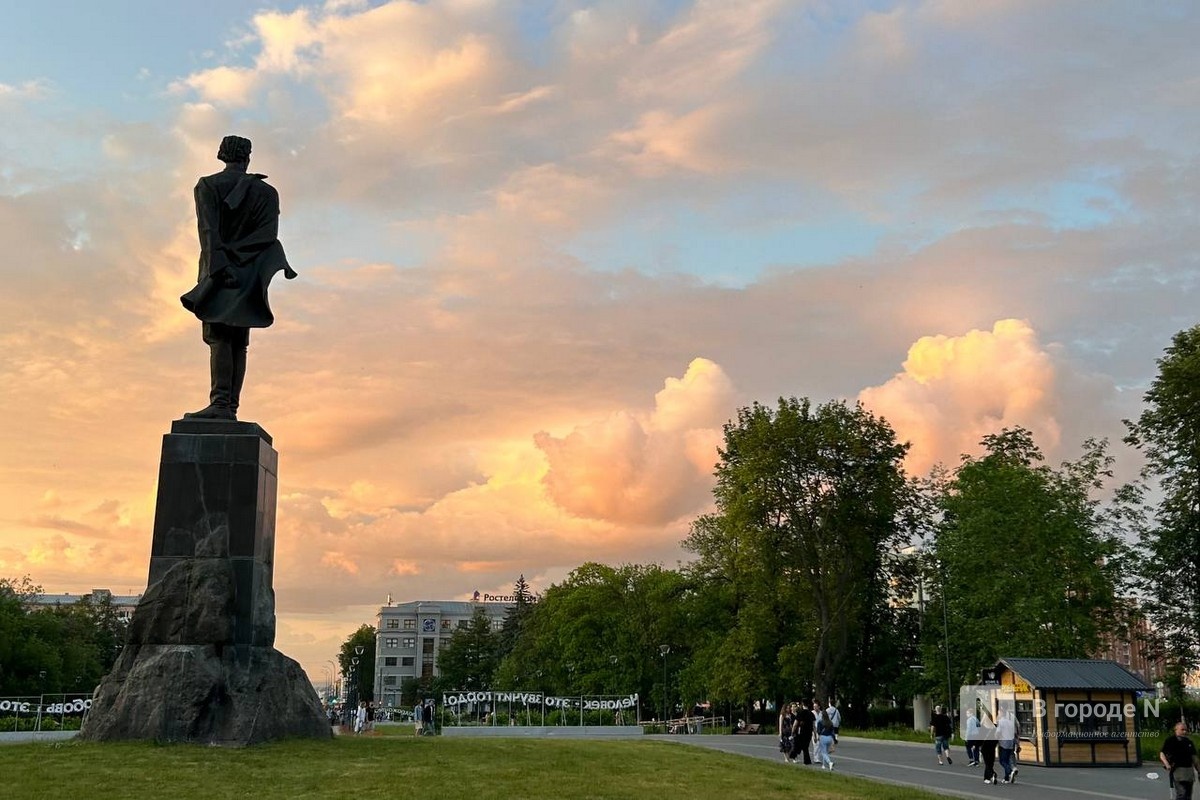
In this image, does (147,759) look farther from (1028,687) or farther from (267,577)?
(1028,687)

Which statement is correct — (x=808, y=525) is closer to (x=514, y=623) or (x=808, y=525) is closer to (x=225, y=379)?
(x=225, y=379)

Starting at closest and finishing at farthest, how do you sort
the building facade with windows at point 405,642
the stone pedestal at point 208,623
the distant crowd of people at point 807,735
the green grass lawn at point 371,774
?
the green grass lawn at point 371,774, the stone pedestal at point 208,623, the distant crowd of people at point 807,735, the building facade with windows at point 405,642

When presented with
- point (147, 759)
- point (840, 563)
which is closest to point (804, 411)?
point (840, 563)

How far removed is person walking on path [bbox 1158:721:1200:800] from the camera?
1680cm

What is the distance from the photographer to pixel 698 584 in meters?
68.0

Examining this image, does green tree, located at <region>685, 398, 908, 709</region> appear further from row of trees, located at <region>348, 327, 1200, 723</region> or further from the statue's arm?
the statue's arm

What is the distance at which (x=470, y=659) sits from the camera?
13150 cm

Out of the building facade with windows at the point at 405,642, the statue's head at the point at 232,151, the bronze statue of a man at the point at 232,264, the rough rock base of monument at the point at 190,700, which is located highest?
the statue's head at the point at 232,151

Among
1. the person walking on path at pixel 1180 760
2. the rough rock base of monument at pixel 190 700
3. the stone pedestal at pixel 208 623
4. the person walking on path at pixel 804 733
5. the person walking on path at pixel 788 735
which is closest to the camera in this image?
the rough rock base of monument at pixel 190 700

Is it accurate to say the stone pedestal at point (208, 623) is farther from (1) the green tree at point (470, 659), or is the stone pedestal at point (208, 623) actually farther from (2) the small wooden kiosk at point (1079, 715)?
(1) the green tree at point (470, 659)

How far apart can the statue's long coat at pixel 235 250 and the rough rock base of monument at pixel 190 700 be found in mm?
5605

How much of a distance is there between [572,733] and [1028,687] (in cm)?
1999

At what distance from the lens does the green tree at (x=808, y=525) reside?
175ft

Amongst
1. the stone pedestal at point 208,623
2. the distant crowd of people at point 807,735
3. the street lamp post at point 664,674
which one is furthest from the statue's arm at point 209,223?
the street lamp post at point 664,674
